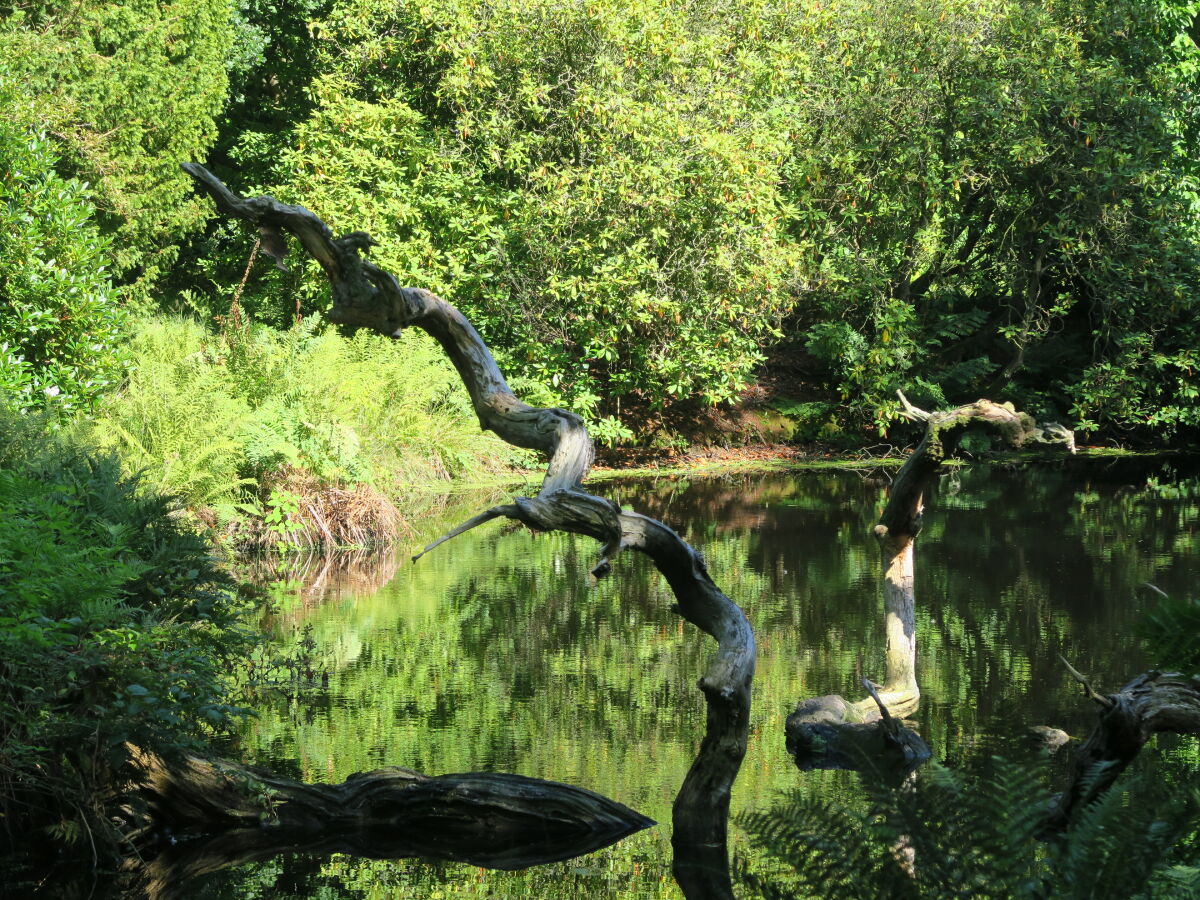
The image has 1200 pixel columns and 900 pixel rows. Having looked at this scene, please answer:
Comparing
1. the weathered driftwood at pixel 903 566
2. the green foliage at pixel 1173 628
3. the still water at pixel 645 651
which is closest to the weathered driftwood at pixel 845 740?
the weathered driftwood at pixel 903 566

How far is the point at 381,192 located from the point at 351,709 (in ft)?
36.6

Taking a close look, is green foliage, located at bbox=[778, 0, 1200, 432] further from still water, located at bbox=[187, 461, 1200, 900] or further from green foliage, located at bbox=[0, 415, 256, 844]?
green foliage, located at bbox=[0, 415, 256, 844]

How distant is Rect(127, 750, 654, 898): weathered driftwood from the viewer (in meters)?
5.82

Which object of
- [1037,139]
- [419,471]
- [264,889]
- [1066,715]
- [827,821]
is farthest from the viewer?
[1037,139]

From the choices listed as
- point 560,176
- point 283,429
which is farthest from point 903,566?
point 560,176

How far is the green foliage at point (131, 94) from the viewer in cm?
1600

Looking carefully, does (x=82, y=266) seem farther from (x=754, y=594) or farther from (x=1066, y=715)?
(x=1066, y=715)

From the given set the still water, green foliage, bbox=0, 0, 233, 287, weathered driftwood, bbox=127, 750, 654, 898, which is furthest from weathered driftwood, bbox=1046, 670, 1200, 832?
green foliage, bbox=0, 0, 233, 287

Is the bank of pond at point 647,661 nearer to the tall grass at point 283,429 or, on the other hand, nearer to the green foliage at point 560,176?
the tall grass at point 283,429

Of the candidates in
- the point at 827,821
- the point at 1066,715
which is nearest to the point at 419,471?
the point at 1066,715

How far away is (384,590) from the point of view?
1113 centimetres

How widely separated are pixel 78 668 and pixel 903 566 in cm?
441

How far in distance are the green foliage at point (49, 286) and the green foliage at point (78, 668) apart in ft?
19.3

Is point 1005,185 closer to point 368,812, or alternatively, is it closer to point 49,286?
point 49,286
